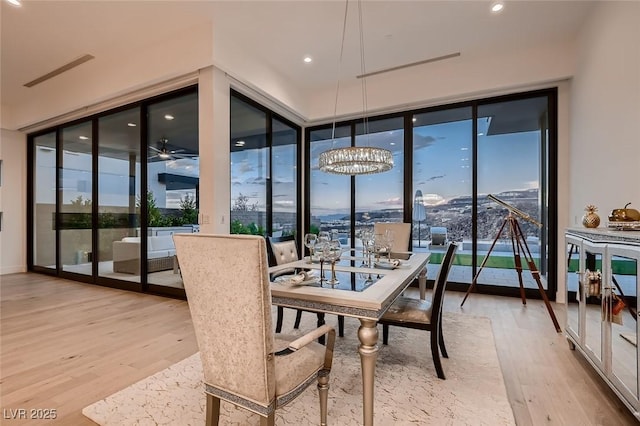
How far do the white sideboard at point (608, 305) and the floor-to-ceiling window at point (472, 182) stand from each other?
1694 mm

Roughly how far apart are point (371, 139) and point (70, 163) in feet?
18.7

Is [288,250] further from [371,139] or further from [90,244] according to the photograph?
[90,244]

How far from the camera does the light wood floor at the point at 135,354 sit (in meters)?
1.88

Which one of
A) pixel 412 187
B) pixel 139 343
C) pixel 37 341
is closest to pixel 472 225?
pixel 412 187

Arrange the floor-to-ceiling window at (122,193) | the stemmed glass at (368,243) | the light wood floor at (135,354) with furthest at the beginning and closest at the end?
1. the floor-to-ceiling window at (122,193)
2. the stemmed glass at (368,243)
3. the light wood floor at (135,354)

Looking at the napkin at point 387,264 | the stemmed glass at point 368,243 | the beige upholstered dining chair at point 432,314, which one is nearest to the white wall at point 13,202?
the stemmed glass at point 368,243

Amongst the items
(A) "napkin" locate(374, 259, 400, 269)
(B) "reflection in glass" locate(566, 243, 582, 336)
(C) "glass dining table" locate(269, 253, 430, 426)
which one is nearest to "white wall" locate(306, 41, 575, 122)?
(B) "reflection in glass" locate(566, 243, 582, 336)

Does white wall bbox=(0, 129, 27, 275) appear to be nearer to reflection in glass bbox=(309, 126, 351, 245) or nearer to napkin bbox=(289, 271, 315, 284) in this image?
reflection in glass bbox=(309, 126, 351, 245)

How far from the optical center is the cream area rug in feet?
5.67

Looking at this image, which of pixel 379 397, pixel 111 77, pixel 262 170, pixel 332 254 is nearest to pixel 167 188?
pixel 262 170

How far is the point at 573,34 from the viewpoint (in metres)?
3.77

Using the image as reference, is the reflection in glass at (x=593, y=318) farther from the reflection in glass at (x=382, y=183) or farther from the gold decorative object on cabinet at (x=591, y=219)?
the reflection in glass at (x=382, y=183)

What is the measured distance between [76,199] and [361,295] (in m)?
6.20

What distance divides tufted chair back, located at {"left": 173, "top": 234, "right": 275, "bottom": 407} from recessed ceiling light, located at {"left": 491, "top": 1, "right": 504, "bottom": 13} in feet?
12.4
